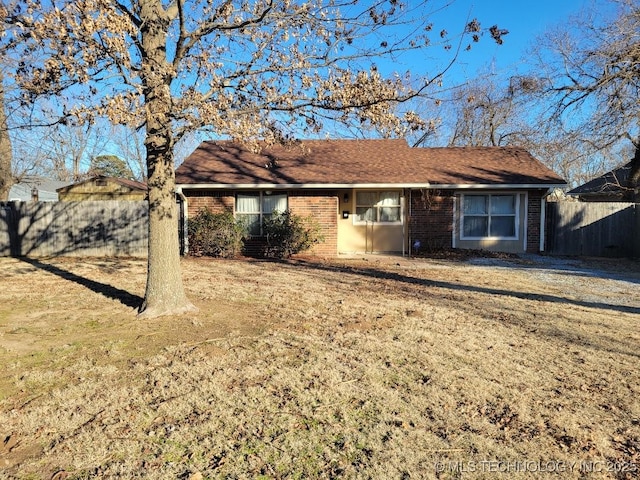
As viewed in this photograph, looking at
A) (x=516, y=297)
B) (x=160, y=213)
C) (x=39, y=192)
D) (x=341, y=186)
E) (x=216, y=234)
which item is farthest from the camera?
(x=39, y=192)

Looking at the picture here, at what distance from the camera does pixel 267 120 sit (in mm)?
6109

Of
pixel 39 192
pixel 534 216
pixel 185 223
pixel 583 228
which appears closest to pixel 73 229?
pixel 185 223

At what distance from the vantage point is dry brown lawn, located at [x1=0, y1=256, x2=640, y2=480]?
8.97ft

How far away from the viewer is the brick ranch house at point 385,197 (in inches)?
533

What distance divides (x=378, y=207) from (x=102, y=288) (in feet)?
28.8

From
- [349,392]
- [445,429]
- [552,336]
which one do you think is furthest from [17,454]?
[552,336]

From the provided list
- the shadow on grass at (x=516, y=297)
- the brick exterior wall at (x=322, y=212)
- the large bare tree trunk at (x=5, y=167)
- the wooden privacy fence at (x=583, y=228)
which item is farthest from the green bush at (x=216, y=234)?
the wooden privacy fence at (x=583, y=228)

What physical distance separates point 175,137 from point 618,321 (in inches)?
249

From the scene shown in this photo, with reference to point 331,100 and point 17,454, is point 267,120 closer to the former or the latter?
point 331,100

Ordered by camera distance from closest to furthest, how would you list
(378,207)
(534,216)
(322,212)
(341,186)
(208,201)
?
(341,186), (322,212), (208,201), (534,216), (378,207)

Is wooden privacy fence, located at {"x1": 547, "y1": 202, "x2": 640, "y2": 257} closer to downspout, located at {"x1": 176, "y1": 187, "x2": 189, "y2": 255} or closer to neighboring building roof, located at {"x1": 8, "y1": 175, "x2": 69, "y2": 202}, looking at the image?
downspout, located at {"x1": 176, "y1": 187, "x2": 189, "y2": 255}

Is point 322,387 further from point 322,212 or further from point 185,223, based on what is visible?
point 185,223

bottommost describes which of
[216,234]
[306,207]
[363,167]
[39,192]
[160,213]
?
[216,234]

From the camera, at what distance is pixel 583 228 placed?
15.0 m
